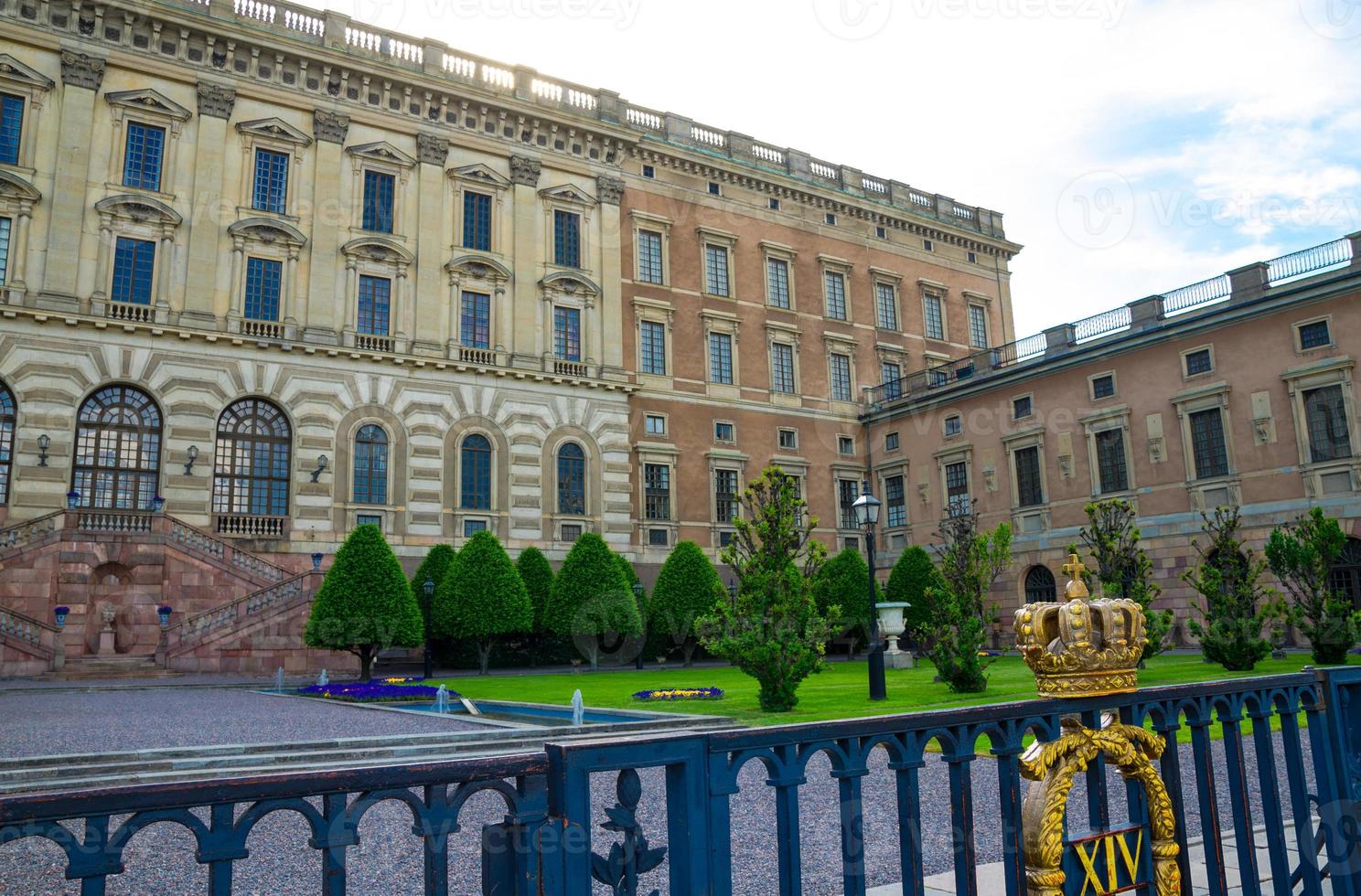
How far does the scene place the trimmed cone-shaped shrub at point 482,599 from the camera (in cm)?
3203

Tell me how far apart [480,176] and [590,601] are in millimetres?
17971

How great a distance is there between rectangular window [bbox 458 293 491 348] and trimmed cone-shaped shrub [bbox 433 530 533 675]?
28.9 ft

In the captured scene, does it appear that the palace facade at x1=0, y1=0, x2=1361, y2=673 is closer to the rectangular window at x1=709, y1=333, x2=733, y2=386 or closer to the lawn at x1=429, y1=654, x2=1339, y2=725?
the rectangular window at x1=709, y1=333, x2=733, y2=386

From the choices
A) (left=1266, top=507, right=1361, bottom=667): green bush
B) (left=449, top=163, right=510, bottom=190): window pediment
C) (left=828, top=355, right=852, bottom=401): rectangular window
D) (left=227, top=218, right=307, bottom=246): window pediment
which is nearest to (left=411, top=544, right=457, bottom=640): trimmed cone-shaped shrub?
(left=227, top=218, right=307, bottom=246): window pediment

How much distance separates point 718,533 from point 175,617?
21.6 m

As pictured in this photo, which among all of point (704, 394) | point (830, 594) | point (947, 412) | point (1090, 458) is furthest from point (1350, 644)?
point (704, 394)

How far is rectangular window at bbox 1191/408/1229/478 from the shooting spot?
33.6m

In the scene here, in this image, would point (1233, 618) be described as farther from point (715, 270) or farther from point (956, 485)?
point (715, 270)

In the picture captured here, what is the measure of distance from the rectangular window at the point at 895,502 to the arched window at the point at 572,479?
1620 cm

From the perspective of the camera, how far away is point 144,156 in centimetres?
3325

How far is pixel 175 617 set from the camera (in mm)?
29703

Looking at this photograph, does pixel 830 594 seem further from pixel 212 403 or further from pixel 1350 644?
pixel 212 403

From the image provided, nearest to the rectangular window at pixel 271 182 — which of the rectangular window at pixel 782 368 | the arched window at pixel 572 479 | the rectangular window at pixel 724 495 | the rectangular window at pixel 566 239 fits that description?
the rectangular window at pixel 566 239

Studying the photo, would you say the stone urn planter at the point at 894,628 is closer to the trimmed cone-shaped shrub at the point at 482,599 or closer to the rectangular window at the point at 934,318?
the trimmed cone-shaped shrub at the point at 482,599
